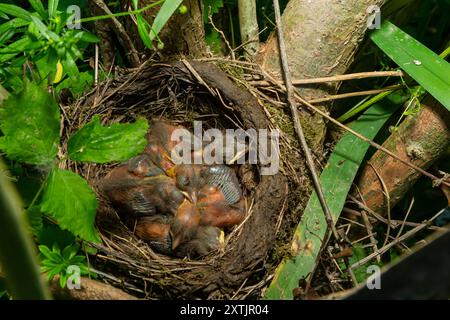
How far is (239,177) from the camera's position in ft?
6.97

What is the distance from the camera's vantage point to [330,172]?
1847mm

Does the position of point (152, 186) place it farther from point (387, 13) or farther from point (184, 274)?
point (387, 13)

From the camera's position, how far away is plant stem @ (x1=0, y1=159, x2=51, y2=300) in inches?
29.4

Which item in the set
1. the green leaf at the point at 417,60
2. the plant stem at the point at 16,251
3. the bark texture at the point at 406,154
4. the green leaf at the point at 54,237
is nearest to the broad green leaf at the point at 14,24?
the green leaf at the point at 54,237

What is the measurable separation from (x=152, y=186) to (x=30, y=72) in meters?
0.55

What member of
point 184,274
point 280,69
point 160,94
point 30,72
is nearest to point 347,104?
point 280,69

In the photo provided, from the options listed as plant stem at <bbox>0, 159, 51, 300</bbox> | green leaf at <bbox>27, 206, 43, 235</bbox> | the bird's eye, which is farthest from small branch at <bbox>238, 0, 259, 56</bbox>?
plant stem at <bbox>0, 159, 51, 300</bbox>

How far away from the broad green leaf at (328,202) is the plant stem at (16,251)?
3.09 feet

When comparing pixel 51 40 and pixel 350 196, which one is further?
pixel 350 196

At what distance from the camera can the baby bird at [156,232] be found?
1.99 metres

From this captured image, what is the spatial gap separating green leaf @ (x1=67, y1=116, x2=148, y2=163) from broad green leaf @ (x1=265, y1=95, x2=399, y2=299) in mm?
548

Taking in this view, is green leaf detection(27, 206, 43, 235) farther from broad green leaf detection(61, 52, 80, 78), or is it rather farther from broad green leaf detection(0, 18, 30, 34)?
broad green leaf detection(0, 18, 30, 34)

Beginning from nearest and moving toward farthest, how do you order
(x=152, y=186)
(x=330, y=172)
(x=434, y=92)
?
1. (x=434, y=92)
2. (x=330, y=172)
3. (x=152, y=186)

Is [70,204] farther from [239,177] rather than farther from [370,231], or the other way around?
[370,231]
